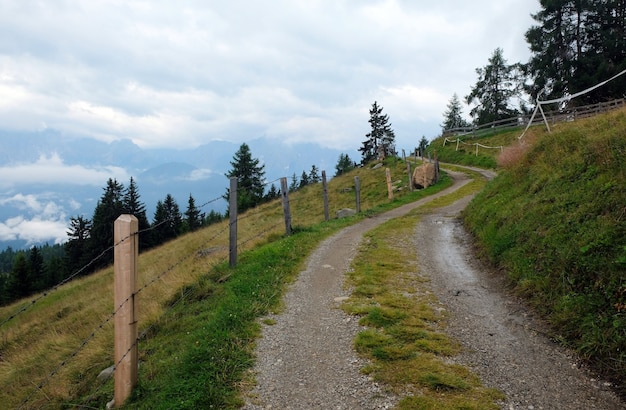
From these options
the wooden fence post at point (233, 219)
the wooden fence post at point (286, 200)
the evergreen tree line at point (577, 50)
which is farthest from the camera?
the evergreen tree line at point (577, 50)

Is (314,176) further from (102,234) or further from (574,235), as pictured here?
(574,235)

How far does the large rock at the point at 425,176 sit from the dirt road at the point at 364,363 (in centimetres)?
1755

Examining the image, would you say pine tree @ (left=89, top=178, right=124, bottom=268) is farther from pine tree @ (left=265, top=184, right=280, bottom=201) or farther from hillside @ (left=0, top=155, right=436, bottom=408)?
hillside @ (left=0, top=155, right=436, bottom=408)

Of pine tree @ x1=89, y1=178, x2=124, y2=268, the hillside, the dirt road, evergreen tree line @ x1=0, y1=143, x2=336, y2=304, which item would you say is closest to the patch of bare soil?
the dirt road

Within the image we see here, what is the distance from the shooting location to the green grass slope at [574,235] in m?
4.50

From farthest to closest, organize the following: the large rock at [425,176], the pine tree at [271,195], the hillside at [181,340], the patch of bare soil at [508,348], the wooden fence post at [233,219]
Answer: the pine tree at [271,195] → the large rock at [425,176] → the wooden fence post at [233,219] → the hillside at [181,340] → the patch of bare soil at [508,348]

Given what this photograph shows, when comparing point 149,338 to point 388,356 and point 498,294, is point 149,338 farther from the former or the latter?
point 498,294

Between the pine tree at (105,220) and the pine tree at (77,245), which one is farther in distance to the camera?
the pine tree at (77,245)

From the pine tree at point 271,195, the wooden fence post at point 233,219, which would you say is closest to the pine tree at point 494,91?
the pine tree at point 271,195

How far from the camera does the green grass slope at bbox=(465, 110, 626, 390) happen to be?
4.50 meters

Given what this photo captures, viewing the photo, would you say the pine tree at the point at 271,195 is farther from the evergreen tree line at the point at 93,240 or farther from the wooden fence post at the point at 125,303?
the wooden fence post at the point at 125,303

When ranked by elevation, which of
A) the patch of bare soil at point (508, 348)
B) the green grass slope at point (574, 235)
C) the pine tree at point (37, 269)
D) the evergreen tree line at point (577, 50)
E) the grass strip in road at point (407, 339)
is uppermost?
the evergreen tree line at point (577, 50)

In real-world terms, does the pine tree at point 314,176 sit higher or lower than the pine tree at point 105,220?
higher

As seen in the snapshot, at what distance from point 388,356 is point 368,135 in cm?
6723
